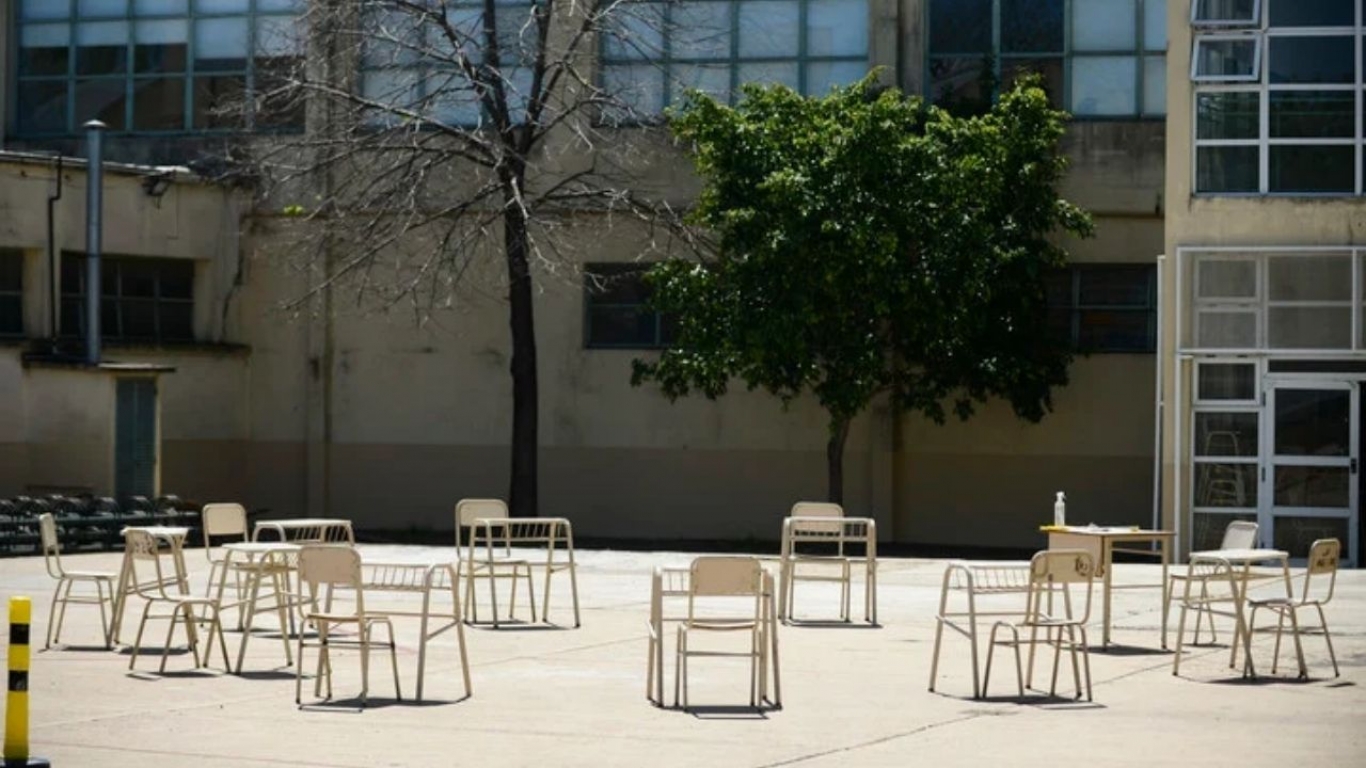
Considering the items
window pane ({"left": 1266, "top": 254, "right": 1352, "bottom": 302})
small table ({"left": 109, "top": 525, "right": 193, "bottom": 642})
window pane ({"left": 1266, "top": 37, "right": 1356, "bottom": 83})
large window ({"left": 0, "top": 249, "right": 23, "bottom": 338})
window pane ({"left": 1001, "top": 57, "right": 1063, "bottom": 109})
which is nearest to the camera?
small table ({"left": 109, "top": 525, "right": 193, "bottom": 642})

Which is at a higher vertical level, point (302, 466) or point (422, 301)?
point (422, 301)

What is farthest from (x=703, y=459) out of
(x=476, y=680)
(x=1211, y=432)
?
(x=476, y=680)

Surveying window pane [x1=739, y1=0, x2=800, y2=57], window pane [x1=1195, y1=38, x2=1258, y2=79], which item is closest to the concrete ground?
window pane [x1=1195, y1=38, x2=1258, y2=79]

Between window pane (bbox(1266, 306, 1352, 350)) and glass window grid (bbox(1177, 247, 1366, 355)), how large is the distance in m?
0.04

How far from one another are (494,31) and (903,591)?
548 inches

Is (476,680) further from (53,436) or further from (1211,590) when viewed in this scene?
(53,436)

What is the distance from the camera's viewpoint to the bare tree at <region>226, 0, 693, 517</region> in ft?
109

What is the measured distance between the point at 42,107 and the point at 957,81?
608 inches

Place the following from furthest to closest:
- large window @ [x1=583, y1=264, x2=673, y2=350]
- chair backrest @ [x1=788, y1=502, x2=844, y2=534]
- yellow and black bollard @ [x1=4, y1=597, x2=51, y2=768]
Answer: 1. large window @ [x1=583, y1=264, x2=673, y2=350]
2. chair backrest @ [x1=788, y1=502, x2=844, y2=534]
3. yellow and black bollard @ [x1=4, y1=597, x2=51, y2=768]

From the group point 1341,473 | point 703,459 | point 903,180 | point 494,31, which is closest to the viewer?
point 1341,473

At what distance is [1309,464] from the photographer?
1128 inches

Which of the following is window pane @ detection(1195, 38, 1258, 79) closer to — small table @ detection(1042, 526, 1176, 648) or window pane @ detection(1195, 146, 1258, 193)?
window pane @ detection(1195, 146, 1258, 193)

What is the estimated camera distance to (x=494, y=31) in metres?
33.7

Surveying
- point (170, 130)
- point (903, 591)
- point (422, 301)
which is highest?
point (170, 130)
